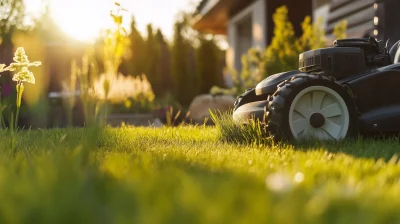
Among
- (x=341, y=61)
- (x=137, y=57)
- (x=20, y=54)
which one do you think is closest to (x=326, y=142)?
(x=341, y=61)

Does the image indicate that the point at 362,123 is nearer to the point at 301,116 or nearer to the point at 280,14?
the point at 301,116

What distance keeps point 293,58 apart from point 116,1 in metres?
7.96

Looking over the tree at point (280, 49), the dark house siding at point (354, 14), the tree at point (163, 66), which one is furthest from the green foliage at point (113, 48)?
the tree at point (163, 66)

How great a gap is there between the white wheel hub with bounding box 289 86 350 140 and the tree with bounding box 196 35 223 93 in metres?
12.4

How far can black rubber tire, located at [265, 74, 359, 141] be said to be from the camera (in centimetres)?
410

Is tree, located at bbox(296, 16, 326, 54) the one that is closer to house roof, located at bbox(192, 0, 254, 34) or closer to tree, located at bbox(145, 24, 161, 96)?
house roof, located at bbox(192, 0, 254, 34)

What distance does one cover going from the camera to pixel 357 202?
6.27 feet

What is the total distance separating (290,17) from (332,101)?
1062cm

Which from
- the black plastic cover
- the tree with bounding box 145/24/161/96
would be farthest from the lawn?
the tree with bounding box 145/24/161/96

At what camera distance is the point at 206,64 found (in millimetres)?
16750

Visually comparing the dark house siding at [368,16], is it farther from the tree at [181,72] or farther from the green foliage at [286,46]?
the tree at [181,72]

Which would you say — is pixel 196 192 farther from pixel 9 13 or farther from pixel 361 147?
pixel 9 13

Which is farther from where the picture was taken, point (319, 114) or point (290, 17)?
point (290, 17)

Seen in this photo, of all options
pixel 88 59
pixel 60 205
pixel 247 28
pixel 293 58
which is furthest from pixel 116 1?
pixel 247 28
